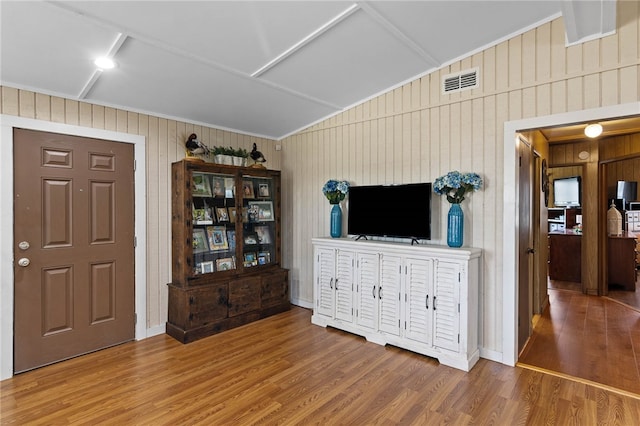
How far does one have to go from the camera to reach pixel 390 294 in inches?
133

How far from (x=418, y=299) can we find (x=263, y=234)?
2.18 m

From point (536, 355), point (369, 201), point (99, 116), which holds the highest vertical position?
point (99, 116)

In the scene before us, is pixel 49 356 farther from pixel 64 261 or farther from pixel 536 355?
pixel 536 355

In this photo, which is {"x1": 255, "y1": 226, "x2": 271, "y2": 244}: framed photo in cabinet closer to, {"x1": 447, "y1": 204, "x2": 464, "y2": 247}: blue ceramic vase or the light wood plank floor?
the light wood plank floor

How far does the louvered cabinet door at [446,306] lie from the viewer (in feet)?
9.68

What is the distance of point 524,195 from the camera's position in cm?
334

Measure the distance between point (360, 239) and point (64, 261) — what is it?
9.75 feet

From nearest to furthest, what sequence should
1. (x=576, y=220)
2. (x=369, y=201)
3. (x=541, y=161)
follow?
(x=369, y=201) < (x=541, y=161) < (x=576, y=220)

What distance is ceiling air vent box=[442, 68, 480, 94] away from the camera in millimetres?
3186

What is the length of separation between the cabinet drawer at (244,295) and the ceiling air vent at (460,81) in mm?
3034

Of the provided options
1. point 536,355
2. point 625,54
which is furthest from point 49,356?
point 625,54

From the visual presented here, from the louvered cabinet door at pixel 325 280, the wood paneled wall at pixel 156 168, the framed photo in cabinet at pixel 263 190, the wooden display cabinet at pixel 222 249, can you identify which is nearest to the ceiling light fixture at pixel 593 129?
the louvered cabinet door at pixel 325 280

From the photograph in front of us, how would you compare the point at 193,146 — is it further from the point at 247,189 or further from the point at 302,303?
the point at 302,303

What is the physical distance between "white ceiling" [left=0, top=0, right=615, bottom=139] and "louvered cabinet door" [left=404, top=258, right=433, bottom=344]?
1985 mm
